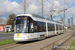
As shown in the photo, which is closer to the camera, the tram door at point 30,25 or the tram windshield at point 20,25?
the tram windshield at point 20,25

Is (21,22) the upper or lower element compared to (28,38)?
upper

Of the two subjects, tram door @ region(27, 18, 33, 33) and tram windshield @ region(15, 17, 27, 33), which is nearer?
tram windshield @ region(15, 17, 27, 33)

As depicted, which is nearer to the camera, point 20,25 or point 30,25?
point 20,25

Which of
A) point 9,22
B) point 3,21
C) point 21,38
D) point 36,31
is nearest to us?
point 21,38

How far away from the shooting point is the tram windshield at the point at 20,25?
11469 mm

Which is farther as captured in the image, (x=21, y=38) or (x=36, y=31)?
(x=36, y=31)

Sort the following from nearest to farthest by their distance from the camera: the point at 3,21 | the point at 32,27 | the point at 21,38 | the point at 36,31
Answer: the point at 21,38, the point at 32,27, the point at 36,31, the point at 3,21

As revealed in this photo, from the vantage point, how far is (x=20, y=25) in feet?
38.1

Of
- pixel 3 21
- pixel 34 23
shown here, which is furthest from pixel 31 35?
pixel 3 21

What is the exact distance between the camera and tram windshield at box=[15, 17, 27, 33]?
37.6 feet

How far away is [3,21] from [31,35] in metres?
73.0

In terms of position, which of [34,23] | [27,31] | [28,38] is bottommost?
[28,38]

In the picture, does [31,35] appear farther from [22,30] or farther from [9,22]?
[9,22]

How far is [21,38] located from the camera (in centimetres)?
1127
